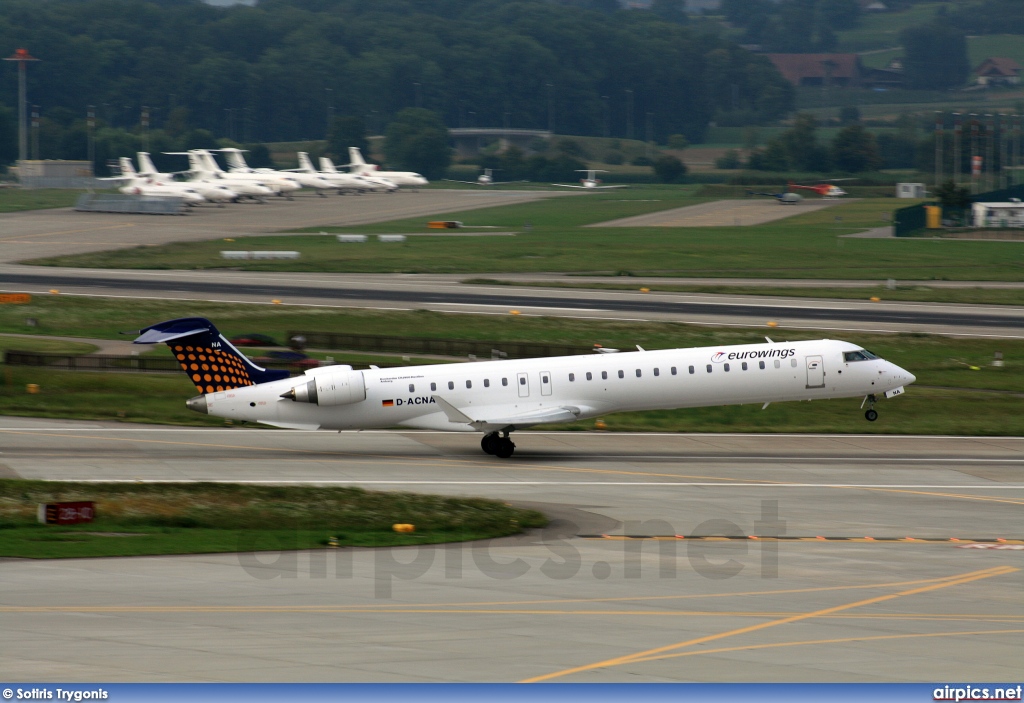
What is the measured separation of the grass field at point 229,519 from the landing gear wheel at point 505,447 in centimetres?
911

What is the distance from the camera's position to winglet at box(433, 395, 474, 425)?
43.6 meters

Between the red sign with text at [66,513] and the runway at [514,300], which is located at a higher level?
the red sign with text at [66,513]


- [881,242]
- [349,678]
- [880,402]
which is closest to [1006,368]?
[880,402]

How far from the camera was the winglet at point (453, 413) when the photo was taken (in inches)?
1718

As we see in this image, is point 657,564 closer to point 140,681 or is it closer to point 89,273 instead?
point 140,681

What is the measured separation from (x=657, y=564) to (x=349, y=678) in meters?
11.5

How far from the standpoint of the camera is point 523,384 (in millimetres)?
44844

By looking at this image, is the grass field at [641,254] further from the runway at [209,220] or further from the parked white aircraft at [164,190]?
the parked white aircraft at [164,190]

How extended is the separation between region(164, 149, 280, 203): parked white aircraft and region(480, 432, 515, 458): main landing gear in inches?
5177

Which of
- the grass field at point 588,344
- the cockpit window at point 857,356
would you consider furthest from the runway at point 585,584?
the grass field at point 588,344

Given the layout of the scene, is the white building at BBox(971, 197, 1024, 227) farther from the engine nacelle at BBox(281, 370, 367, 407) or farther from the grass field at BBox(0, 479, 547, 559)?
the grass field at BBox(0, 479, 547, 559)

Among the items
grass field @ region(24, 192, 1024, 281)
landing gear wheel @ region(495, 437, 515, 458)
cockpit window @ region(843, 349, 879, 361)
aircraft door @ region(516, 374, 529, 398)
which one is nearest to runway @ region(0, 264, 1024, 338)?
grass field @ region(24, 192, 1024, 281)

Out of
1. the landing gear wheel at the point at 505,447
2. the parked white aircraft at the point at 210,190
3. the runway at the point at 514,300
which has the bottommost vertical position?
the landing gear wheel at the point at 505,447

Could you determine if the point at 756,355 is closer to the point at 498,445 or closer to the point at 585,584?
the point at 498,445
